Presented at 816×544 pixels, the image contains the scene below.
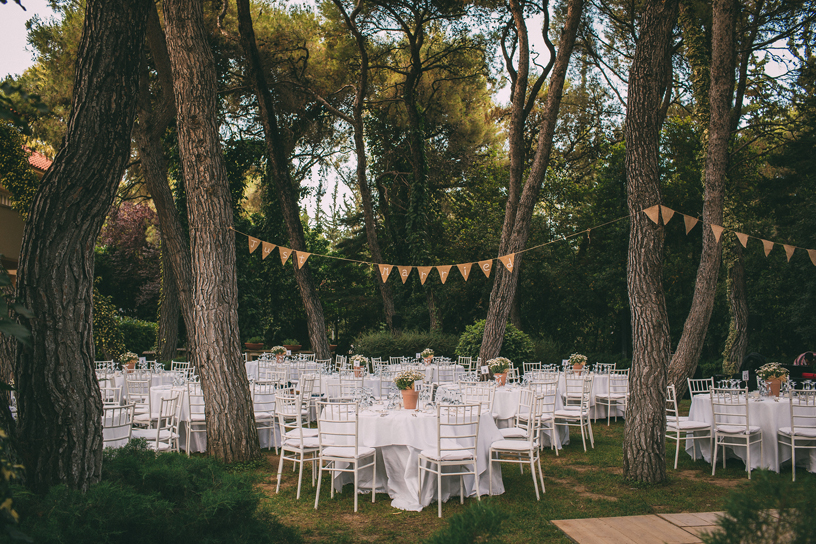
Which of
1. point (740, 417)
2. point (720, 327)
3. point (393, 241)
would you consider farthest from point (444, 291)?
point (740, 417)

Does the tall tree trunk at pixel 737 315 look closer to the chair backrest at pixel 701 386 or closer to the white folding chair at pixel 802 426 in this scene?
the chair backrest at pixel 701 386

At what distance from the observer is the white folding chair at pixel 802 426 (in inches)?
222

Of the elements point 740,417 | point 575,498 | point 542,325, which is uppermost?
point 542,325

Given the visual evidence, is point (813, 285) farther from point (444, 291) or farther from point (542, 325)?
point (444, 291)

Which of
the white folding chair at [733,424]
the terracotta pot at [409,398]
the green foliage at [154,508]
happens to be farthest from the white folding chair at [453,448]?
the white folding chair at [733,424]

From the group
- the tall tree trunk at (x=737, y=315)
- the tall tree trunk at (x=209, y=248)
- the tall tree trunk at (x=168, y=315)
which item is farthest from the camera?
the tall tree trunk at (x=168, y=315)

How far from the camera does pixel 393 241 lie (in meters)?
17.7

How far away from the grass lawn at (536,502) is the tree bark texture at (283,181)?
6.19 meters

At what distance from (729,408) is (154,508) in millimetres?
5850

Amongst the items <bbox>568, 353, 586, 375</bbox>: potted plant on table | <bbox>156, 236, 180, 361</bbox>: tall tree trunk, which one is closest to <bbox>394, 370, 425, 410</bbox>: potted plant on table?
<bbox>568, 353, 586, 375</bbox>: potted plant on table

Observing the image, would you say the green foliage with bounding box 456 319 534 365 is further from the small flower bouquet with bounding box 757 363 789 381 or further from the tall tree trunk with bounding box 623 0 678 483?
the tall tree trunk with bounding box 623 0 678 483

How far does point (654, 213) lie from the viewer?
542 centimetres

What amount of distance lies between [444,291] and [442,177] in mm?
4180

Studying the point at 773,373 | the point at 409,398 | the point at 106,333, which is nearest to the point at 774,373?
the point at 773,373
